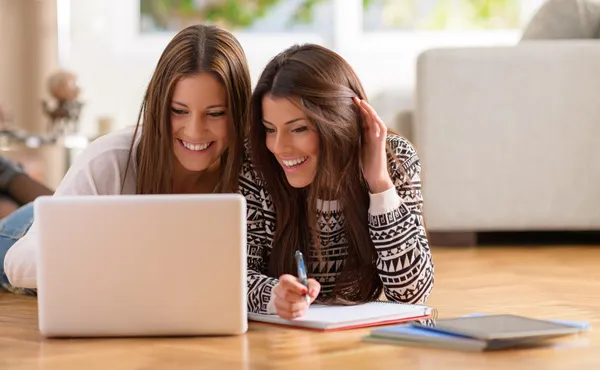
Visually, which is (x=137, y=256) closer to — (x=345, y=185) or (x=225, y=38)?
(x=345, y=185)

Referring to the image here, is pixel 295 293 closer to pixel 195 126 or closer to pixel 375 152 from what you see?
pixel 375 152


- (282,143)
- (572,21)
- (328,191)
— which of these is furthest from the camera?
(572,21)

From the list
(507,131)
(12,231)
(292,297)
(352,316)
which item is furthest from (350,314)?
(507,131)

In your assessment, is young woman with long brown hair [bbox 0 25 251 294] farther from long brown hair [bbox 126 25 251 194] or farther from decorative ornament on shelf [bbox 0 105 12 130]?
decorative ornament on shelf [bbox 0 105 12 130]

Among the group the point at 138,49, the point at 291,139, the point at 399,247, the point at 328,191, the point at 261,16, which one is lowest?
the point at 399,247

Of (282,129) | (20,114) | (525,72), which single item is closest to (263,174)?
(282,129)

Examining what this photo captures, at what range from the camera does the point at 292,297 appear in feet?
6.01

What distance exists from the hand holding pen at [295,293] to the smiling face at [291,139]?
0.24m

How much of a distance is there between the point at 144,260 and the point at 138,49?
4898 millimetres

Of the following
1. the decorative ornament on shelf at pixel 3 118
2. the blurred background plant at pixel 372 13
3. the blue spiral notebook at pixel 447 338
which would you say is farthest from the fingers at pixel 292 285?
the blurred background plant at pixel 372 13

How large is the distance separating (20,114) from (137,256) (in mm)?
4779

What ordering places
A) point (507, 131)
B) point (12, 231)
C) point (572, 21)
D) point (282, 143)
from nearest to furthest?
point (282, 143) < point (12, 231) < point (507, 131) < point (572, 21)

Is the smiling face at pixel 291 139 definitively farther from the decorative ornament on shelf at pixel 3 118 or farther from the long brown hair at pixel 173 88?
the decorative ornament on shelf at pixel 3 118

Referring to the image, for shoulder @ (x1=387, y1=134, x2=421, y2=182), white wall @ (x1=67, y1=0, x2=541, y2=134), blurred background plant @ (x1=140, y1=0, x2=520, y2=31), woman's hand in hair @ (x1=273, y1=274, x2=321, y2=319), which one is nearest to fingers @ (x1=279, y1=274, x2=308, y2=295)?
woman's hand in hair @ (x1=273, y1=274, x2=321, y2=319)
